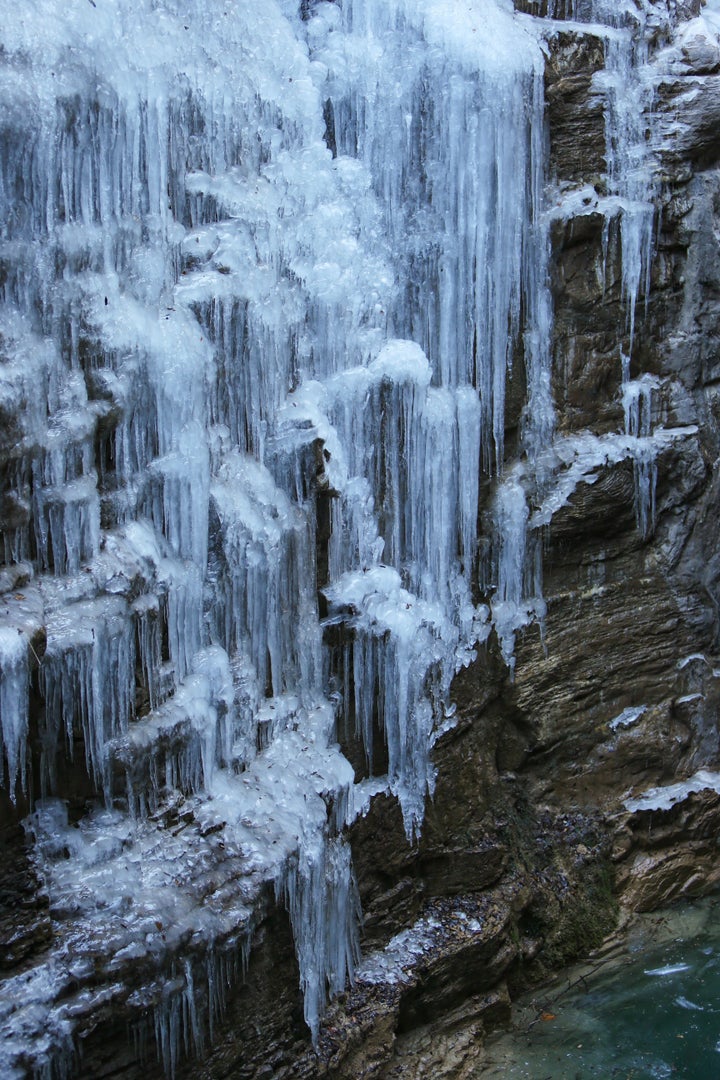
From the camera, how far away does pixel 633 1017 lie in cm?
555

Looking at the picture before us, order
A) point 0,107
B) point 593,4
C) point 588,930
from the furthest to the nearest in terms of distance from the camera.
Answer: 1. point 593,4
2. point 588,930
3. point 0,107

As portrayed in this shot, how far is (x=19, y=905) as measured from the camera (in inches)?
167

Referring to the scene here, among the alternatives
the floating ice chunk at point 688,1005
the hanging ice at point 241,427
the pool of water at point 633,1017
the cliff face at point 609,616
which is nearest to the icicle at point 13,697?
the hanging ice at point 241,427

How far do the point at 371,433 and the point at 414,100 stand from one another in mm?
1802

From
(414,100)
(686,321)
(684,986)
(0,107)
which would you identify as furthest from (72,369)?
(684,986)

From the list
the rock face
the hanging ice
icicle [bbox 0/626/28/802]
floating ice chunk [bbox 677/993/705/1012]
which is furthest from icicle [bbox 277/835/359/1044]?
floating ice chunk [bbox 677/993/705/1012]

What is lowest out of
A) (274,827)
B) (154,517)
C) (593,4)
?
(274,827)

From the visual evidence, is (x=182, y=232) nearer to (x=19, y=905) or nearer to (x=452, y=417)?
(x=452, y=417)

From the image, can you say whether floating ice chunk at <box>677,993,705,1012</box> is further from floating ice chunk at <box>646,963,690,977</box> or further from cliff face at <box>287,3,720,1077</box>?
cliff face at <box>287,3,720,1077</box>

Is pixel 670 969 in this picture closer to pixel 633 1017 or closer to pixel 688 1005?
pixel 688 1005

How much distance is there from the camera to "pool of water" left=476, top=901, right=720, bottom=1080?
519 cm

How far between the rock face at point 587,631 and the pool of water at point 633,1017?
0.51 ft

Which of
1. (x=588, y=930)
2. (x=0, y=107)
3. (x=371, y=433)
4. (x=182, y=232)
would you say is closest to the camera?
(x=0, y=107)

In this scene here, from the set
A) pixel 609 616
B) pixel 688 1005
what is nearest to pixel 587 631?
pixel 609 616
